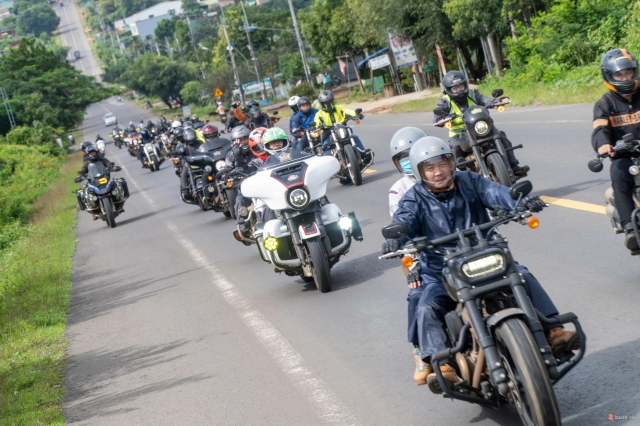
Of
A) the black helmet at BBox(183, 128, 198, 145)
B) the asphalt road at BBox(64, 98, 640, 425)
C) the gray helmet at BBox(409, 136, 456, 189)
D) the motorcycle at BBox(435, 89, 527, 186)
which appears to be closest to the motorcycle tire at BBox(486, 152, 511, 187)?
the motorcycle at BBox(435, 89, 527, 186)

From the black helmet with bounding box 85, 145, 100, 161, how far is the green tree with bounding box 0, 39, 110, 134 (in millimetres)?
68974

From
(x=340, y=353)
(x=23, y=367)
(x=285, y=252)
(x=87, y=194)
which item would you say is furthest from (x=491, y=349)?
(x=87, y=194)

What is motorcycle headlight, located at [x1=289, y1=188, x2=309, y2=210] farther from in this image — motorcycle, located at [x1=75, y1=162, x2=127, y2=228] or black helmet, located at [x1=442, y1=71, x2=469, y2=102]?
motorcycle, located at [x1=75, y1=162, x2=127, y2=228]

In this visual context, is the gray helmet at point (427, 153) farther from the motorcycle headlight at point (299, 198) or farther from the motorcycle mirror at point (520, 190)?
the motorcycle headlight at point (299, 198)

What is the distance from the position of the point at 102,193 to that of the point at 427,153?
17500 millimetres

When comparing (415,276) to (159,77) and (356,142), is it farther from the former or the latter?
(159,77)

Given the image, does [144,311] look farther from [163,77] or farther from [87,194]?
[163,77]

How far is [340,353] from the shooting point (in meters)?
7.72

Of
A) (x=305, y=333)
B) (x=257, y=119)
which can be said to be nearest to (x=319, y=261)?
(x=305, y=333)

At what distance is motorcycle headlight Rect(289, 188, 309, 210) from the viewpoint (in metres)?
9.92

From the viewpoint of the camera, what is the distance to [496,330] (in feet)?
16.2

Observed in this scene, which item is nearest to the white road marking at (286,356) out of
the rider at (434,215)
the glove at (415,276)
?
the rider at (434,215)

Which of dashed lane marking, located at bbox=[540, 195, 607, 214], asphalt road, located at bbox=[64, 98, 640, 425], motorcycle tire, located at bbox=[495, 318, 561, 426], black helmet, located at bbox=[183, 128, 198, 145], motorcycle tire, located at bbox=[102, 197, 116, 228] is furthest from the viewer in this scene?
motorcycle tire, located at bbox=[102, 197, 116, 228]

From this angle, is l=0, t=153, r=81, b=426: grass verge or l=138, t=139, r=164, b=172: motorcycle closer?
l=0, t=153, r=81, b=426: grass verge
